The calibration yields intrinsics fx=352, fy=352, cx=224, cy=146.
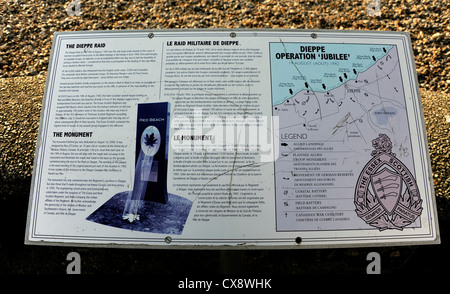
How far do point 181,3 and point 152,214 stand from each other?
7.03 ft

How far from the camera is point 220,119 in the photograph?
1905mm

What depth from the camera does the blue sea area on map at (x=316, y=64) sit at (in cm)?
197

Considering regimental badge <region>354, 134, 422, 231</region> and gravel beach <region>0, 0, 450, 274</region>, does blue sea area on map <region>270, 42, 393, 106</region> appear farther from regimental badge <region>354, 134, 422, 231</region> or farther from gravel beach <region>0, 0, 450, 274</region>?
gravel beach <region>0, 0, 450, 274</region>

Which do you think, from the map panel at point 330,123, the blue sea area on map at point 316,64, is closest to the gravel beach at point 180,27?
the map panel at point 330,123

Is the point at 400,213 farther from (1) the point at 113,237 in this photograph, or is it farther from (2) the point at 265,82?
(1) the point at 113,237

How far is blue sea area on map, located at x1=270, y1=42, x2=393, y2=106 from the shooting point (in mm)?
1969

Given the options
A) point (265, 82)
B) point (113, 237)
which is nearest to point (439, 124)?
point (265, 82)

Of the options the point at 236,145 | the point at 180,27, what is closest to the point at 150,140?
the point at 236,145

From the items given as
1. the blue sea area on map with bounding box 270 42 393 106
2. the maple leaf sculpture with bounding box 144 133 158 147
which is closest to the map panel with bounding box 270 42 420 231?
the blue sea area on map with bounding box 270 42 393 106

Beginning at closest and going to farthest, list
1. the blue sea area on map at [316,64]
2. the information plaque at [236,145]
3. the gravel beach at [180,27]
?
the information plaque at [236,145], the blue sea area on map at [316,64], the gravel beach at [180,27]

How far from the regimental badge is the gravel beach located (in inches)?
22.5

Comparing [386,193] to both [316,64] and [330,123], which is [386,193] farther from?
[316,64]

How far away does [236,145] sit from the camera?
1.88 metres

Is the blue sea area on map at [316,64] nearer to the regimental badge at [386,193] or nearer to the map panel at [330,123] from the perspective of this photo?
the map panel at [330,123]
